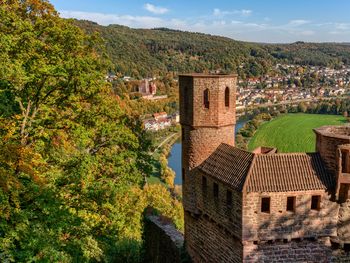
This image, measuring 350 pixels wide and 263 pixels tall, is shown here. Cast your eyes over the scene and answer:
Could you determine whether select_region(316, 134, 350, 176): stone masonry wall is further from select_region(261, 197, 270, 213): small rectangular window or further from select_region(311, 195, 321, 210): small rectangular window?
select_region(261, 197, 270, 213): small rectangular window

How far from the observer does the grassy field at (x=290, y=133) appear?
74375 mm

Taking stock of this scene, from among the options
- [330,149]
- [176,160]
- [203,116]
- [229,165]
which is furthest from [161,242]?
[176,160]

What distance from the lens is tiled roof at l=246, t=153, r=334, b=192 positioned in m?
12.3

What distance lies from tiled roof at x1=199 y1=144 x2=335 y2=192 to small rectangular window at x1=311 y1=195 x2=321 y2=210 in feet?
1.27

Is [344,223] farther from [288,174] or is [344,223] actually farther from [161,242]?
[161,242]

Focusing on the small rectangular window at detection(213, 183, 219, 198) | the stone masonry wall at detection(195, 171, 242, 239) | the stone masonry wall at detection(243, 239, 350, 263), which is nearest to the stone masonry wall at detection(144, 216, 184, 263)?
the stone masonry wall at detection(195, 171, 242, 239)

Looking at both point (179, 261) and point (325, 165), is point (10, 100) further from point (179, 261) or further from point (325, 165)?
point (325, 165)

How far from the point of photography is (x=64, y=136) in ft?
46.4

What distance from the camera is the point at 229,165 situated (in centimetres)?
1344

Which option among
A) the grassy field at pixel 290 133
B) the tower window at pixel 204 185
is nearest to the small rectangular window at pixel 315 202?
the tower window at pixel 204 185

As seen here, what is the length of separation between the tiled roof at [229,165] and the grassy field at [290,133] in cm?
5724

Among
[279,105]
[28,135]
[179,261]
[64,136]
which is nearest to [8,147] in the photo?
[28,135]

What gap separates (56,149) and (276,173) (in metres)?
8.01

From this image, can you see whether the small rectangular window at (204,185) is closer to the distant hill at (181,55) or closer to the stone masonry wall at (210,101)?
the stone masonry wall at (210,101)
